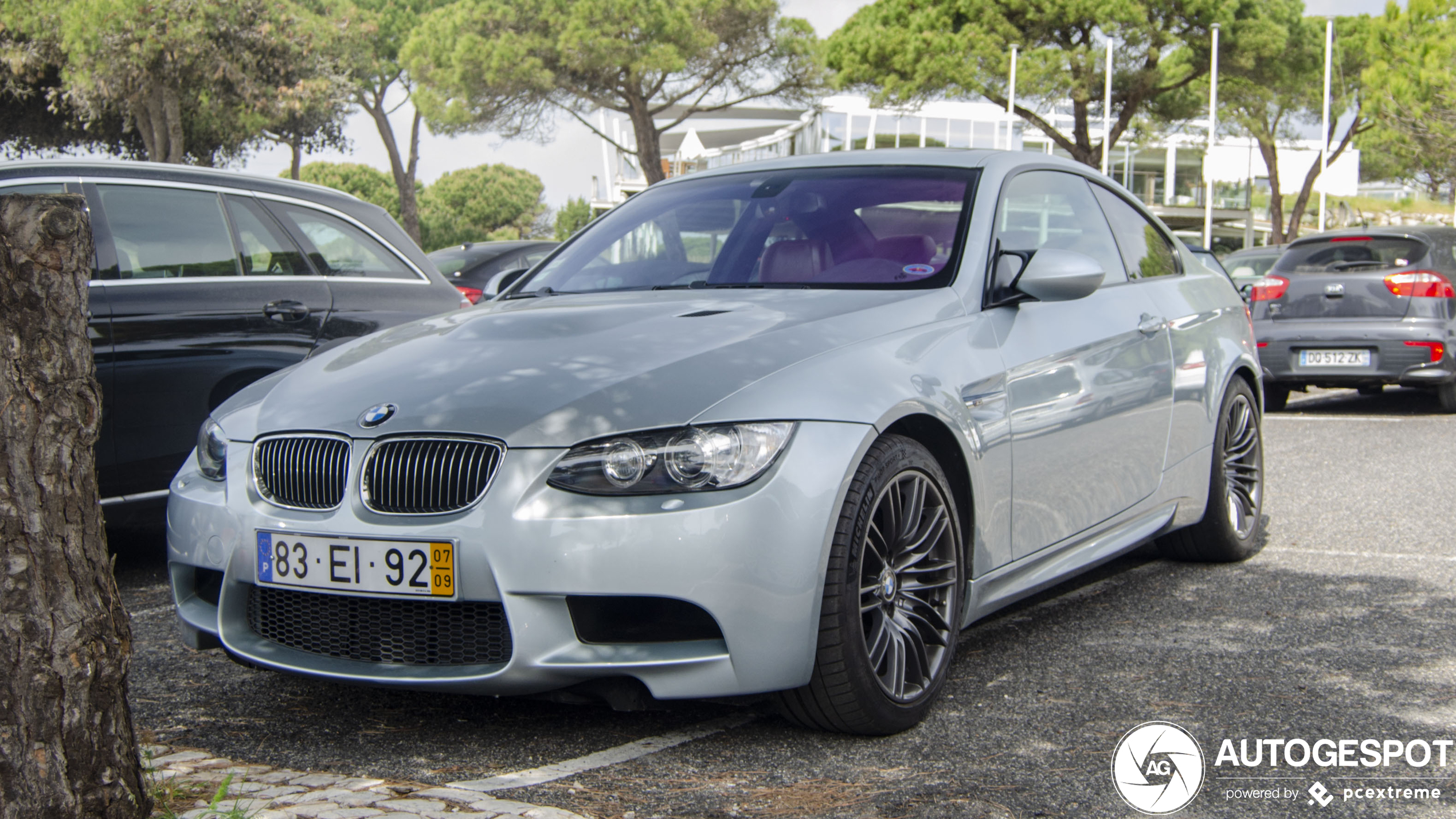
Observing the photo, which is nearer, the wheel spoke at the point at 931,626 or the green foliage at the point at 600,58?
the wheel spoke at the point at 931,626

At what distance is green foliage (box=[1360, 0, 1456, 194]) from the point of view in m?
27.0

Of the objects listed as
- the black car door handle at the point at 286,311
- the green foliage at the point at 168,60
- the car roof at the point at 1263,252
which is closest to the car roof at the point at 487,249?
the black car door handle at the point at 286,311

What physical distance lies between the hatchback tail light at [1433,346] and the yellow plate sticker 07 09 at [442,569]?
982 centimetres

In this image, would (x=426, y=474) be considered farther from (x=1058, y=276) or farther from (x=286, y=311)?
(x=286, y=311)

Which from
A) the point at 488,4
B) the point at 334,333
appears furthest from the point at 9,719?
the point at 488,4

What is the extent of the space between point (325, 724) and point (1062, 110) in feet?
135

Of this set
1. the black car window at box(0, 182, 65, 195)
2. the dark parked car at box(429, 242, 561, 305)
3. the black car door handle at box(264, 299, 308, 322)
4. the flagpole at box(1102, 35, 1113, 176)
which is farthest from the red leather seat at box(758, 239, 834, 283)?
the flagpole at box(1102, 35, 1113, 176)

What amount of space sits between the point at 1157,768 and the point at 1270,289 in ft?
30.1

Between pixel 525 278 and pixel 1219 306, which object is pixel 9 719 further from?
pixel 1219 306

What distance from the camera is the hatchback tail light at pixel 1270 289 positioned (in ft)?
37.0

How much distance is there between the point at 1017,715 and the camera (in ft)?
11.3

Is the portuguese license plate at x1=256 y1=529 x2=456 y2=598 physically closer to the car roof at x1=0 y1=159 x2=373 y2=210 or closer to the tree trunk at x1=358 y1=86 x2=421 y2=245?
the car roof at x1=0 y1=159 x2=373 y2=210

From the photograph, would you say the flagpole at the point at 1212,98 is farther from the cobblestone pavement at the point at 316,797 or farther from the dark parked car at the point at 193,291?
the cobblestone pavement at the point at 316,797

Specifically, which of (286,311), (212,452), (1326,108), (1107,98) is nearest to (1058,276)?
(212,452)
